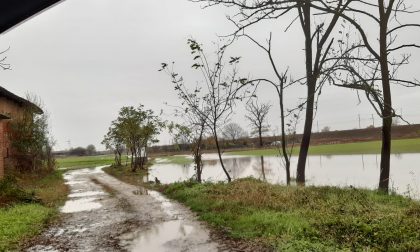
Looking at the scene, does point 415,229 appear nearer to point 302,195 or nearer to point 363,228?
point 363,228

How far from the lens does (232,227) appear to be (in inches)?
372

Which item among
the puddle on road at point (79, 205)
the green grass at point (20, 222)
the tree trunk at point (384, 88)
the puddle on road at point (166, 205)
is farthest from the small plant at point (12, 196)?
the tree trunk at point (384, 88)

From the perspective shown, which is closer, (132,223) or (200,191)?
(132,223)

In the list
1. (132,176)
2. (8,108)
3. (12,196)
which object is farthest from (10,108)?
(12,196)

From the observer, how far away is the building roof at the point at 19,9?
1.80 meters

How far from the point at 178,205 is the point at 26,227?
200 inches

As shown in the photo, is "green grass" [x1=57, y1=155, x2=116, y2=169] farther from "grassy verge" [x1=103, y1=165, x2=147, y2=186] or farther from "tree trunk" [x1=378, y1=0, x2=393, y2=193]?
"tree trunk" [x1=378, y1=0, x2=393, y2=193]

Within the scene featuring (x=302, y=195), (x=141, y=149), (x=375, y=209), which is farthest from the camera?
(x=141, y=149)

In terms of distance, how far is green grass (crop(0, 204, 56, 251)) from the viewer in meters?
9.51

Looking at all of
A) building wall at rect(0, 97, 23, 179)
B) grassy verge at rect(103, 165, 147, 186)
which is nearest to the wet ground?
grassy verge at rect(103, 165, 147, 186)

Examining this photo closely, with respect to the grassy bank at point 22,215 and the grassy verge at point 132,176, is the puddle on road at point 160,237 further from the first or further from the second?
the grassy verge at point 132,176

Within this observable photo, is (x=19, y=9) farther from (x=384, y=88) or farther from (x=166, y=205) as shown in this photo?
(x=384, y=88)

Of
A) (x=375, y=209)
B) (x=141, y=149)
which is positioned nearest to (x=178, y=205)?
(x=375, y=209)

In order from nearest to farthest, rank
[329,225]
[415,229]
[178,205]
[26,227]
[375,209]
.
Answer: [415,229], [329,225], [375,209], [26,227], [178,205]
